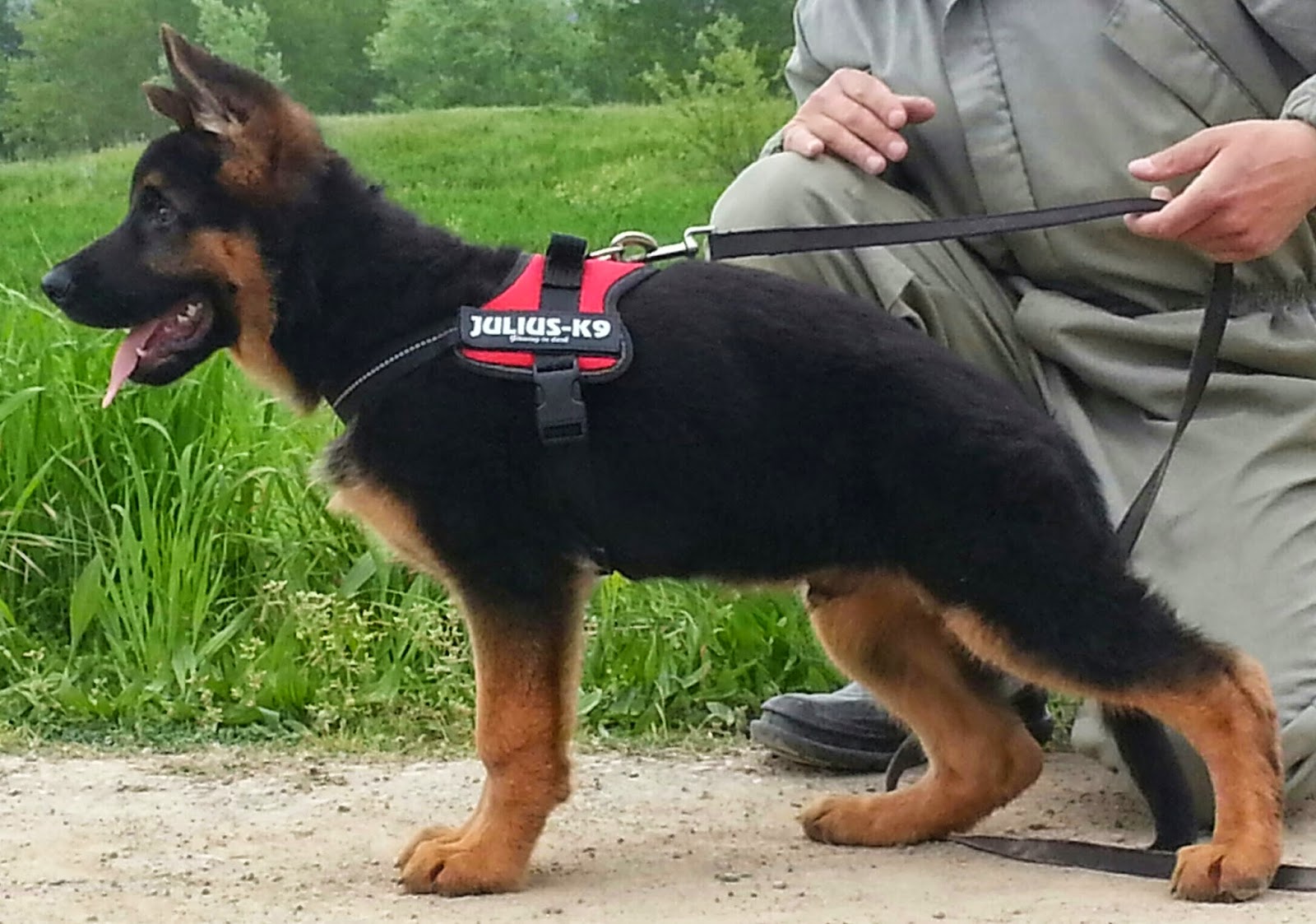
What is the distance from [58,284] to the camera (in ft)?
11.7

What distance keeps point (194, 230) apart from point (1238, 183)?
200 cm

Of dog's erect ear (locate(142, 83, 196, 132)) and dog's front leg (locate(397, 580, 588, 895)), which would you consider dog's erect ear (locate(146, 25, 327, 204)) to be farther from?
dog's front leg (locate(397, 580, 588, 895))

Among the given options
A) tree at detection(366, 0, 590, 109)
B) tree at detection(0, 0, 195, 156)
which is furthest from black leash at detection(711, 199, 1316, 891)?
tree at detection(366, 0, 590, 109)

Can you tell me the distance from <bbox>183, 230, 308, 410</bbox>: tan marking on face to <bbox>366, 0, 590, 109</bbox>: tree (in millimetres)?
6198

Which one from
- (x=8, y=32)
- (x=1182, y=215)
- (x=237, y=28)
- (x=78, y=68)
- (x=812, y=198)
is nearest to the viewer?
(x=1182, y=215)

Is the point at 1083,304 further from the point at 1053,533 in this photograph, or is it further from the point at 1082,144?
the point at 1053,533

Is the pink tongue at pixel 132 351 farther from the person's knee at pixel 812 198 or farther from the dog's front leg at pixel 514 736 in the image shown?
the person's knee at pixel 812 198

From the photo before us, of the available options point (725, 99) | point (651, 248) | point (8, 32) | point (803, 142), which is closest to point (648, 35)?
point (725, 99)

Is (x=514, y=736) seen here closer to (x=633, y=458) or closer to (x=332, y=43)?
(x=633, y=458)

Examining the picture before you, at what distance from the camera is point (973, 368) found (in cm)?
350

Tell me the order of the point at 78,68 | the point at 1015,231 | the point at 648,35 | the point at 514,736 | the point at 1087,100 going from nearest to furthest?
the point at 514,736
the point at 1015,231
the point at 1087,100
the point at 78,68
the point at 648,35

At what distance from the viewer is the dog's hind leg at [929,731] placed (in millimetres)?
3771

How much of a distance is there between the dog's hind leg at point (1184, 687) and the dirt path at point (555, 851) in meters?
0.15

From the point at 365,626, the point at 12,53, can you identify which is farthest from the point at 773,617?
the point at 12,53
